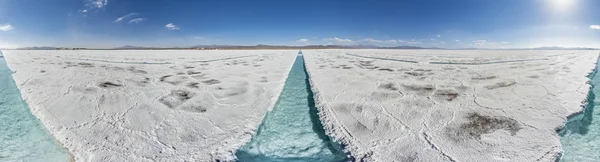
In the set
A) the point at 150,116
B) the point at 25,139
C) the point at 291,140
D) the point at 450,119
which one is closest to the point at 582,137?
the point at 450,119

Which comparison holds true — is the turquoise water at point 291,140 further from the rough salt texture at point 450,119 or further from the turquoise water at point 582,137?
the turquoise water at point 582,137

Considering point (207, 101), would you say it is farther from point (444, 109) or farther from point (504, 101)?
point (504, 101)

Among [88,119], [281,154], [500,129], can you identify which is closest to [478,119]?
[500,129]

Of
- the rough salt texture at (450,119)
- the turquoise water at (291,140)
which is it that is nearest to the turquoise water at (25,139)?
the turquoise water at (291,140)

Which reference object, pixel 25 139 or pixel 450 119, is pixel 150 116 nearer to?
pixel 25 139

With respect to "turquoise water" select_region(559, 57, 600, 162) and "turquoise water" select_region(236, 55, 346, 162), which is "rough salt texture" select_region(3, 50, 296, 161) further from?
"turquoise water" select_region(559, 57, 600, 162)

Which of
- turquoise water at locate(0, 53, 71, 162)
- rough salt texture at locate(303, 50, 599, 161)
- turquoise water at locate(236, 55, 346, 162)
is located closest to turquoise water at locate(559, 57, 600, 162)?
rough salt texture at locate(303, 50, 599, 161)
